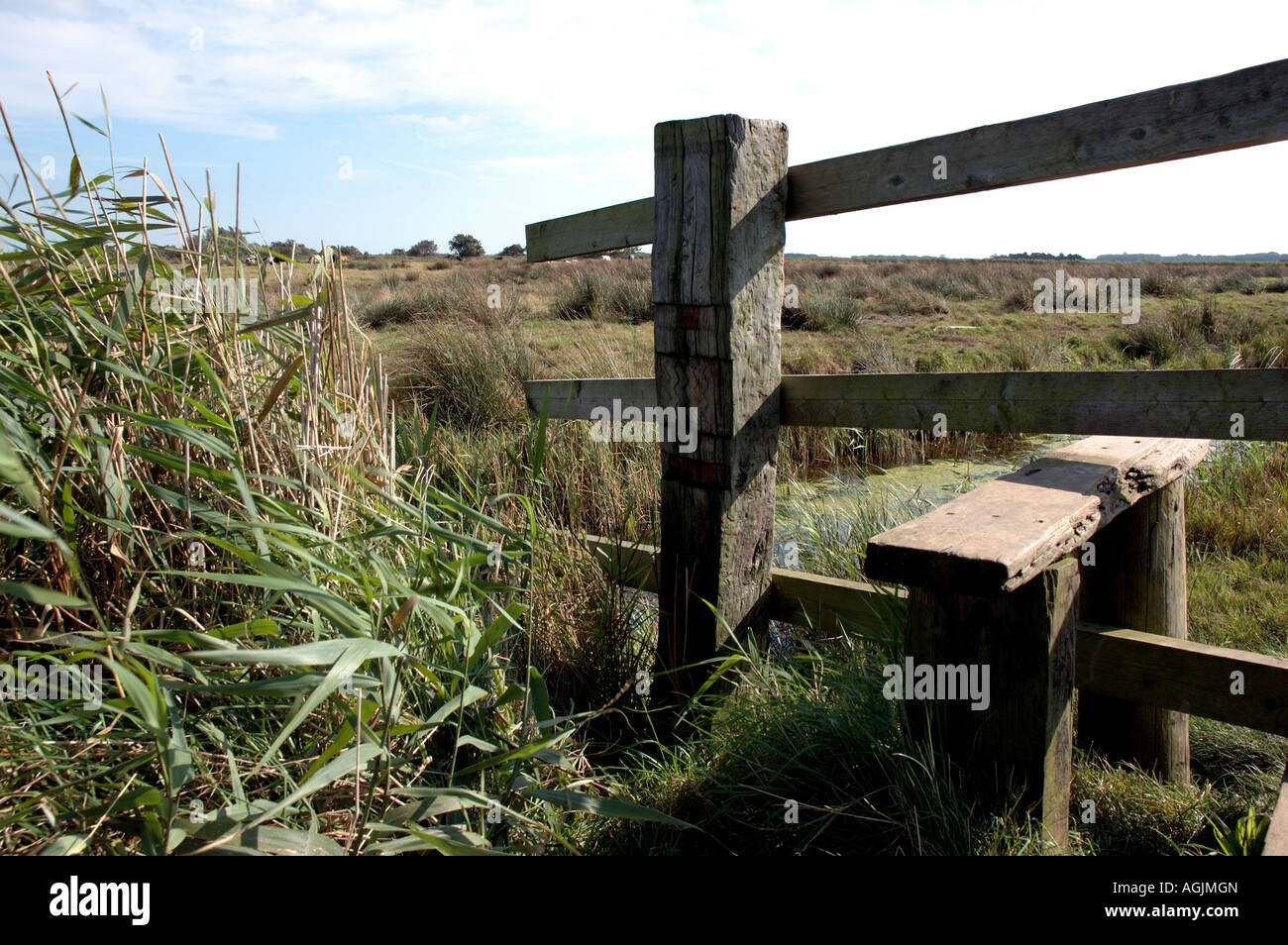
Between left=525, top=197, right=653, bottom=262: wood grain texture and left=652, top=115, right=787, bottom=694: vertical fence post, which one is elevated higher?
left=525, top=197, right=653, bottom=262: wood grain texture

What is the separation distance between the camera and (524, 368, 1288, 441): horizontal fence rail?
1.81 m

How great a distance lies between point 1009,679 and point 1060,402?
28.0 inches

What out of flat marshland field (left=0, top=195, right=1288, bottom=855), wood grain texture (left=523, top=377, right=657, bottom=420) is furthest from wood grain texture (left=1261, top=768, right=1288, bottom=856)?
wood grain texture (left=523, top=377, right=657, bottom=420)

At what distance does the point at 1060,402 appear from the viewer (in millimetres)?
2002

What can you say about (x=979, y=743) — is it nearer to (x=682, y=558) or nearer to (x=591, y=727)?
(x=682, y=558)

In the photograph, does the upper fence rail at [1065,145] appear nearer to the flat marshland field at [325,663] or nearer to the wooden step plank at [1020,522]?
the wooden step plank at [1020,522]

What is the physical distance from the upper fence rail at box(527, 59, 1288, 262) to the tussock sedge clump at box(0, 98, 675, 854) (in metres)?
1.38

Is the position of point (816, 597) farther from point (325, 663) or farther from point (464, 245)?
point (464, 245)

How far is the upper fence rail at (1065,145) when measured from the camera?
164 centimetres

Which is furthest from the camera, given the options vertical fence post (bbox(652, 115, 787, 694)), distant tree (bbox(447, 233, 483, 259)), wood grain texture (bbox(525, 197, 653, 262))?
distant tree (bbox(447, 233, 483, 259))

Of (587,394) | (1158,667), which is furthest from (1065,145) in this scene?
(587,394)

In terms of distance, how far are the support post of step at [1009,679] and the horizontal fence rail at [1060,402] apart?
1.35 ft

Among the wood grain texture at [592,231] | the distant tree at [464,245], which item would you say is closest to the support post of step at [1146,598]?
the wood grain texture at [592,231]

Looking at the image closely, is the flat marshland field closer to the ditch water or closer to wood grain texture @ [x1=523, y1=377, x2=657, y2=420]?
wood grain texture @ [x1=523, y1=377, x2=657, y2=420]
